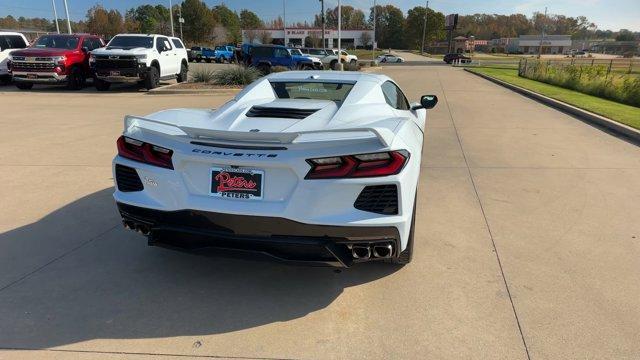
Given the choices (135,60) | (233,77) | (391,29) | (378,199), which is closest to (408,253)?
(378,199)

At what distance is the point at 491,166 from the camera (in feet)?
22.1

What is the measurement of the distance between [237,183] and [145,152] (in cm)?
72

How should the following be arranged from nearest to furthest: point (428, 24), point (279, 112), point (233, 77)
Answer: point (279, 112) → point (233, 77) → point (428, 24)

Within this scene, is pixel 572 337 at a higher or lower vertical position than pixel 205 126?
lower

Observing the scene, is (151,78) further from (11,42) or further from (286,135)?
(286,135)

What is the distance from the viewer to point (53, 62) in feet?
51.0

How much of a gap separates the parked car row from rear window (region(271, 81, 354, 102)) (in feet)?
41.8

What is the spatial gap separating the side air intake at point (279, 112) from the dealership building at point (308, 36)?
314ft

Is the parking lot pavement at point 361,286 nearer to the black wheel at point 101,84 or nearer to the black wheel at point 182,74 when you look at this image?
the black wheel at point 101,84

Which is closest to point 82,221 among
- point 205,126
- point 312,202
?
point 205,126

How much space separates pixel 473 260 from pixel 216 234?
84.5 inches

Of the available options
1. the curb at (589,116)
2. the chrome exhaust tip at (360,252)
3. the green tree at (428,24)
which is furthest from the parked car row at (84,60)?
the green tree at (428,24)

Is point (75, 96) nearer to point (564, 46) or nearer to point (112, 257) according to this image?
point (112, 257)

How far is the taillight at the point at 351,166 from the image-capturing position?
2764 millimetres
